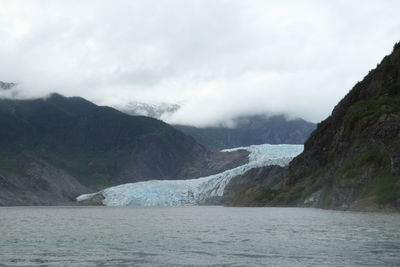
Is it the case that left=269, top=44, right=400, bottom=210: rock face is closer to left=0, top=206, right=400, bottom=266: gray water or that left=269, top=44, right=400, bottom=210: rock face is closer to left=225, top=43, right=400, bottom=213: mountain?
left=225, top=43, right=400, bottom=213: mountain

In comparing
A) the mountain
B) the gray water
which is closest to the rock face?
the mountain

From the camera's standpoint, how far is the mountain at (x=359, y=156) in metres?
134

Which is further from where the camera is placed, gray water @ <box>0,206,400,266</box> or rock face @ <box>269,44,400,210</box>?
→ rock face @ <box>269,44,400,210</box>

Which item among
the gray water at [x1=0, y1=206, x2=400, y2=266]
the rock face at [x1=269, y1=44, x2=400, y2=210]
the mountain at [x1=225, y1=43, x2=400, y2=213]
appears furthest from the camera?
the rock face at [x1=269, y1=44, x2=400, y2=210]

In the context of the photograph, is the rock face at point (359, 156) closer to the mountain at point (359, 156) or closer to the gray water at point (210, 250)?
the mountain at point (359, 156)

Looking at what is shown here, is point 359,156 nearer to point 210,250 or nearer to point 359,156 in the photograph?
point 359,156

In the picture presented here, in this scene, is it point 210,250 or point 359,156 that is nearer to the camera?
point 210,250

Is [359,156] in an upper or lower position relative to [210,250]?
upper

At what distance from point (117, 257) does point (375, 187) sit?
334 ft

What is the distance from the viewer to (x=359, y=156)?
15050 centimetres

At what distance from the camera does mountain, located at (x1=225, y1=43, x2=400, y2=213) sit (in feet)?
438

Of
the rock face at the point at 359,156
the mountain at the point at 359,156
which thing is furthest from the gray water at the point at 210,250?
the rock face at the point at 359,156

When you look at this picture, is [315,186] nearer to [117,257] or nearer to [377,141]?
[377,141]

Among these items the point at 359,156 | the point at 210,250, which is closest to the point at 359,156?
the point at 359,156
